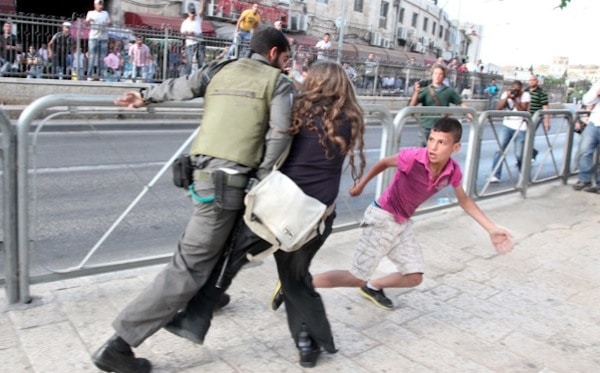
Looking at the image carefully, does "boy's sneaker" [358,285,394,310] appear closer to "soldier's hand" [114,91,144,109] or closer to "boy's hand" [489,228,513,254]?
"boy's hand" [489,228,513,254]

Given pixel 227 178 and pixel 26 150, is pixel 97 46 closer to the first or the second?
pixel 26 150

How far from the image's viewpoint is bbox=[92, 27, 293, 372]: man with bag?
267cm

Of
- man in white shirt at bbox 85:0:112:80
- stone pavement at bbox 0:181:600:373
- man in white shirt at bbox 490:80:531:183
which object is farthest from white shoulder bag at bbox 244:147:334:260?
man in white shirt at bbox 85:0:112:80

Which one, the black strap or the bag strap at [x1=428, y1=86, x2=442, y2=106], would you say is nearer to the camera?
the black strap

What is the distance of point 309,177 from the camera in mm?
2793

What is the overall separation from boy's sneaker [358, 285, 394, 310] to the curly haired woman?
0.91 meters

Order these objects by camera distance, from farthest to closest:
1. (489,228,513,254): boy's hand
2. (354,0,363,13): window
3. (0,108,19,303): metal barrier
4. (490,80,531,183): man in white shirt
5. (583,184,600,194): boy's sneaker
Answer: (354,0,363,13): window
(583,184,600,194): boy's sneaker
(490,80,531,183): man in white shirt
(489,228,513,254): boy's hand
(0,108,19,303): metal barrier

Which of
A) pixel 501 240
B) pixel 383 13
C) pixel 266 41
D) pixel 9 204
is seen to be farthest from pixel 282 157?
pixel 383 13

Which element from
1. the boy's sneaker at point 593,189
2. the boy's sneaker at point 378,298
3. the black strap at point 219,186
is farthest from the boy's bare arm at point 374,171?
the boy's sneaker at point 593,189

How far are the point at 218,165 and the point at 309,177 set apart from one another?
44cm

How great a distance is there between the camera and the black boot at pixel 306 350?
3.04 meters

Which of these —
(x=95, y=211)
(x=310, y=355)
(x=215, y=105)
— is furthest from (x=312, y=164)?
(x=95, y=211)

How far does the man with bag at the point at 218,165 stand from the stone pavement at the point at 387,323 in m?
0.33

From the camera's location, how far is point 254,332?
339 cm
